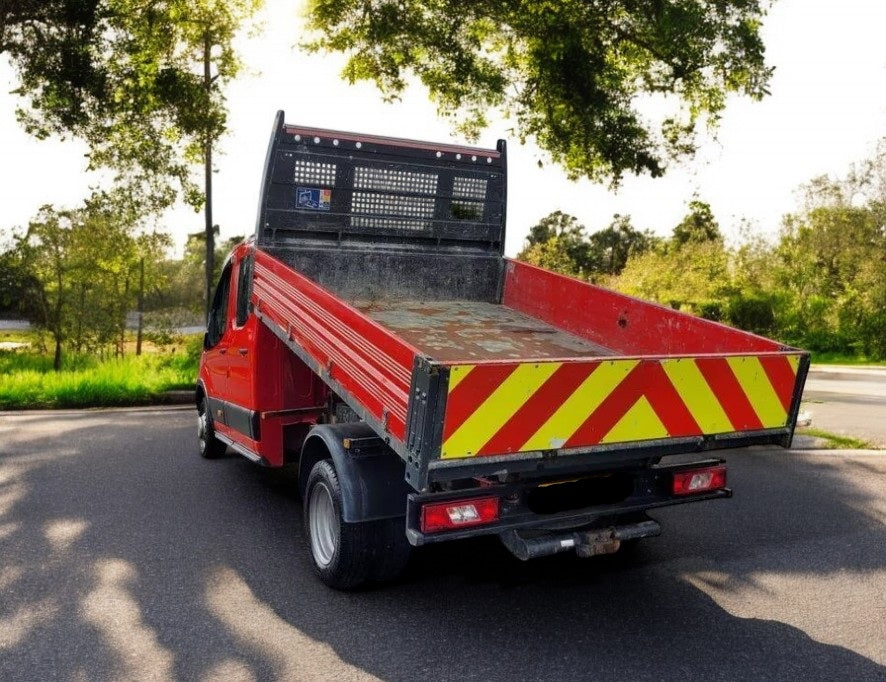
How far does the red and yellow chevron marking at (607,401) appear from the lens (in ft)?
12.2

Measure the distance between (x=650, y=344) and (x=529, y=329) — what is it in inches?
42.8

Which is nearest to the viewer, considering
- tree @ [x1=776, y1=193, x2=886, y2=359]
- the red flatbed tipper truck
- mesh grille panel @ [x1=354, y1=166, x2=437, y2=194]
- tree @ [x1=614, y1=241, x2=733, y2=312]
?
the red flatbed tipper truck

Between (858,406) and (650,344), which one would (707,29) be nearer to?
(858,406)

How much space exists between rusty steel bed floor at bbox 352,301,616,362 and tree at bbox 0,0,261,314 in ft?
32.0

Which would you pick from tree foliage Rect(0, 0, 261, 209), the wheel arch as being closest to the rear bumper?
the wheel arch

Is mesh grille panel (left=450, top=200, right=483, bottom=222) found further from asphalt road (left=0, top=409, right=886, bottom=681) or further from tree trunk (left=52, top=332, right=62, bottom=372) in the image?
tree trunk (left=52, top=332, right=62, bottom=372)

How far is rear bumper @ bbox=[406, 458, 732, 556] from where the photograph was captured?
13.0 feet

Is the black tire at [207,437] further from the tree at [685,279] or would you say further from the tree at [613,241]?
the tree at [613,241]

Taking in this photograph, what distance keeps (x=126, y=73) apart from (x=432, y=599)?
13.4 meters

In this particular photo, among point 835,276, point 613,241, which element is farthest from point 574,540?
point 613,241

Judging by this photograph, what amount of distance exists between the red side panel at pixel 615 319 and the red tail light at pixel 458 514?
1.64 metres

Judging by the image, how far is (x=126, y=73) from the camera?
15070 mm

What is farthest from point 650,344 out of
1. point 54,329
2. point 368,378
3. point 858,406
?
point 54,329

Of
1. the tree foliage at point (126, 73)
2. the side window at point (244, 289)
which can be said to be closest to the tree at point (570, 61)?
the tree foliage at point (126, 73)
